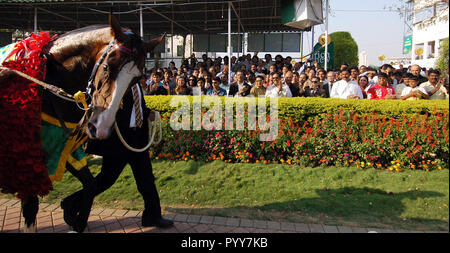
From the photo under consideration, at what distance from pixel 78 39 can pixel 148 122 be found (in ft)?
3.87

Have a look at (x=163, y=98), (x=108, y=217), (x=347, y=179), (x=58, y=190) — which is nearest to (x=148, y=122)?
(x=108, y=217)

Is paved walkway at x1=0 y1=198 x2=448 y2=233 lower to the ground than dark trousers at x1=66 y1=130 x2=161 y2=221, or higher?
lower

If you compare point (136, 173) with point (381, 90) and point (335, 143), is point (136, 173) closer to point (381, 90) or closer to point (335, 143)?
point (335, 143)

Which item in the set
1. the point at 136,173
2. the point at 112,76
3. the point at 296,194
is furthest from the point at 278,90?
the point at 112,76

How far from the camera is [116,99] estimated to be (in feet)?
8.67

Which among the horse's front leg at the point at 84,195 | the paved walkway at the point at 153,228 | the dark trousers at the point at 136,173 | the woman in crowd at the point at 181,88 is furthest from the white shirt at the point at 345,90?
the horse's front leg at the point at 84,195

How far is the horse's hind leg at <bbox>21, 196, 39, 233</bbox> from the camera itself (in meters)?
3.15

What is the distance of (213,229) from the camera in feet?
12.3

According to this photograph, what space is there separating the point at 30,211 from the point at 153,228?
126cm

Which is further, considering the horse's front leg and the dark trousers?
the dark trousers

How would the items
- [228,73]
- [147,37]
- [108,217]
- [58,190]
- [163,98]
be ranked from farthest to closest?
[147,37] < [228,73] < [163,98] < [58,190] < [108,217]

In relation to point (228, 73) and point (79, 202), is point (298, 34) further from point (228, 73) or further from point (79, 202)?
point (79, 202)

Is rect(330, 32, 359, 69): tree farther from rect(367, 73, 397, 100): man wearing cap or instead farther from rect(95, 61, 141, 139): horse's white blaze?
rect(95, 61, 141, 139): horse's white blaze

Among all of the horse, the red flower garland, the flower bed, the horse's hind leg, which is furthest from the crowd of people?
the horse's hind leg
